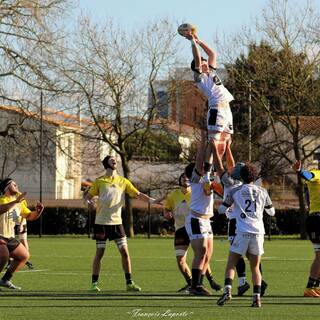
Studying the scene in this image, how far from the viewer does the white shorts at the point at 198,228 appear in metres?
17.8

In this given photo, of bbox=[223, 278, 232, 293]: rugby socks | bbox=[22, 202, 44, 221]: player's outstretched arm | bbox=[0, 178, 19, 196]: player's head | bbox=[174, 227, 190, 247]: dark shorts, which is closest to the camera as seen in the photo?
bbox=[223, 278, 232, 293]: rugby socks

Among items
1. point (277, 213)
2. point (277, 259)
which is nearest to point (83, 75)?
point (277, 213)

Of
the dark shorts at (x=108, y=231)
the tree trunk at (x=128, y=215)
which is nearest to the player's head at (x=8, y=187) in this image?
the dark shorts at (x=108, y=231)

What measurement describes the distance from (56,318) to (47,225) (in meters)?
44.2

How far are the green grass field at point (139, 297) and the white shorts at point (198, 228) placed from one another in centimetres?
99

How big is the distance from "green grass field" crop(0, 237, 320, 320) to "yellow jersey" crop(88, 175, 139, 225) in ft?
4.09

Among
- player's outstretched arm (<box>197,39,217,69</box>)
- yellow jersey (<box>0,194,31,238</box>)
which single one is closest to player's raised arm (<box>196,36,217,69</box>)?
player's outstretched arm (<box>197,39,217,69</box>)

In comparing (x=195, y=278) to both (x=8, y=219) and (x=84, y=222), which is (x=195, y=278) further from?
(x=84, y=222)

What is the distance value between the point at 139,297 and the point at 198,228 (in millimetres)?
1605

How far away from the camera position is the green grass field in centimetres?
1435

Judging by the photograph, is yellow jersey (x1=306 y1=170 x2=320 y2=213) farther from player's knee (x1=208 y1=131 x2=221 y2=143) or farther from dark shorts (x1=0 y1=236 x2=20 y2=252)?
dark shorts (x1=0 y1=236 x2=20 y2=252)

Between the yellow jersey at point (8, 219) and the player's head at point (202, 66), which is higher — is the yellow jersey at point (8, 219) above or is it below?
below

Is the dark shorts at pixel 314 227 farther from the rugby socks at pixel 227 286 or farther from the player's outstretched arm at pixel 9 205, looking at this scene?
the player's outstretched arm at pixel 9 205

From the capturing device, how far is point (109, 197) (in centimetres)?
1916
